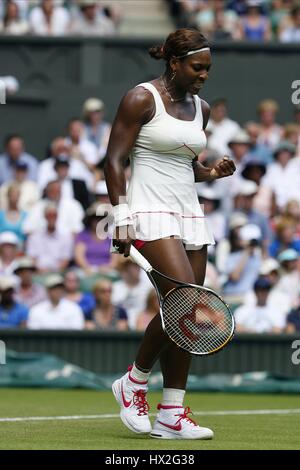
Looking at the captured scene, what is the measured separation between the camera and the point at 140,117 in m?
6.80

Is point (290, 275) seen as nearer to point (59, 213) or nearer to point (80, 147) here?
point (59, 213)

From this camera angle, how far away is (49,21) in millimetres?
17016

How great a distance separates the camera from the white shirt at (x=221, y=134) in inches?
595

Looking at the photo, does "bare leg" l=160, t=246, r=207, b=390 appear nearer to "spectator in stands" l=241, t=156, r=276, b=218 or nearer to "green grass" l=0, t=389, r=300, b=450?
"green grass" l=0, t=389, r=300, b=450

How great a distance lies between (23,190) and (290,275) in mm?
3291

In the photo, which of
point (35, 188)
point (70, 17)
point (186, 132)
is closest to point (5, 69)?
point (70, 17)

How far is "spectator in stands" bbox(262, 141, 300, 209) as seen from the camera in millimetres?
14672

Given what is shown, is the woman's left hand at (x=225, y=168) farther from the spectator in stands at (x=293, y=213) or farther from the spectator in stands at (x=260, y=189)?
the spectator in stands at (x=260, y=189)

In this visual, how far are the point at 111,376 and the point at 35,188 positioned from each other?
10.8ft

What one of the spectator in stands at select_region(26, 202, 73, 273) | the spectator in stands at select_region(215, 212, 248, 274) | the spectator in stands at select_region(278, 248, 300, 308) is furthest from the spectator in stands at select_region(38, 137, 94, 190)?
the spectator in stands at select_region(278, 248, 300, 308)

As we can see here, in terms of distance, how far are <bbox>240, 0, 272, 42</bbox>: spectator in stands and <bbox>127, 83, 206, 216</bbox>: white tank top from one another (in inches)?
408

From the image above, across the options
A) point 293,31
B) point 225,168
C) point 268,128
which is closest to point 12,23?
point 293,31

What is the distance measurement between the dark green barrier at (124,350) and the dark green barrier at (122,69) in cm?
493

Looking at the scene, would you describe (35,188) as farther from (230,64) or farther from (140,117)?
(140,117)
